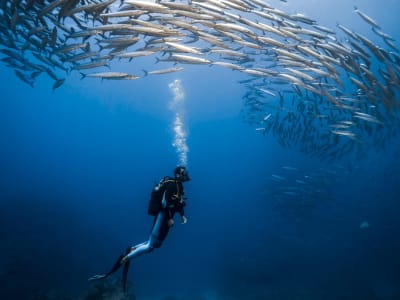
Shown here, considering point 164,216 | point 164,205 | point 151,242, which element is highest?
point 164,205

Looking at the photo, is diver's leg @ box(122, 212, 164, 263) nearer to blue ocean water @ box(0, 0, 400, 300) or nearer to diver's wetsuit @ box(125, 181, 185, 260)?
diver's wetsuit @ box(125, 181, 185, 260)

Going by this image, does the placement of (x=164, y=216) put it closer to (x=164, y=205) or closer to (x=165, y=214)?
(x=165, y=214)

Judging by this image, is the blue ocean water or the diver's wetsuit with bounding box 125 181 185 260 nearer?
the diver's wetsuit with bounding box 125 181 185 260

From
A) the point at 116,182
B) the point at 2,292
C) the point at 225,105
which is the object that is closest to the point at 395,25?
the point at 2,292

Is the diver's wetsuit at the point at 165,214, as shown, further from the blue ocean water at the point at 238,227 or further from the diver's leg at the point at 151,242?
the blue ocean water at the point at 238,227

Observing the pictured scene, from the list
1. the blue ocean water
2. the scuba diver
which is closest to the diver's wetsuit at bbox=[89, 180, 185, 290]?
the scuba diver

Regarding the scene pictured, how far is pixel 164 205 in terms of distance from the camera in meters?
6.44

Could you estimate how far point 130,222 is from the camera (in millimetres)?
81188

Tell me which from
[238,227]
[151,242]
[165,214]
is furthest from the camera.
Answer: [238,227]

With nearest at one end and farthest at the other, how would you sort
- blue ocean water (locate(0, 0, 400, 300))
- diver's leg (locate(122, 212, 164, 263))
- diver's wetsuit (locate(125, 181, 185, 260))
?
diver's wetsuit (locate(125, 181, 185, 260)), diver's leg (locate(122, 212, 164, 263)), blue ocean water (locate(0, 0, 400, 300))

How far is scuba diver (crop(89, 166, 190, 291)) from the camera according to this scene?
6.28 meters

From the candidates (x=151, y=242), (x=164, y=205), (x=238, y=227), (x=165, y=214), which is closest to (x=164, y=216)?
(x=165, y=214)

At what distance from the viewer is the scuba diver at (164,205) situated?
6.28 m

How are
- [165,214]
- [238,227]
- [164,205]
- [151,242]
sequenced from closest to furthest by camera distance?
1. [164,205]
2. [165,214]
3. [151,242]
4. [238,227]
